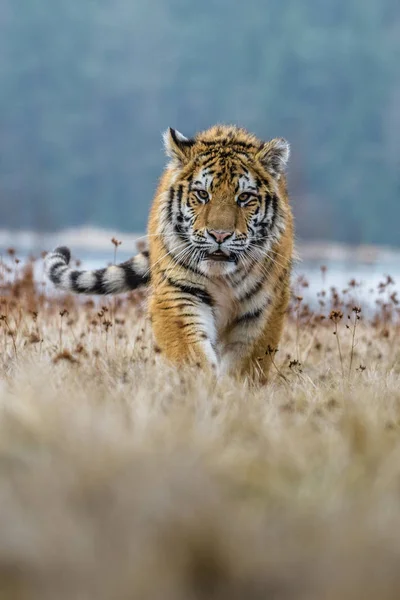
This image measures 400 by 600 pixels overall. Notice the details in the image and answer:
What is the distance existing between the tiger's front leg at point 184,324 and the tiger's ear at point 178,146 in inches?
31.6

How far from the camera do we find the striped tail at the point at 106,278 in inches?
240

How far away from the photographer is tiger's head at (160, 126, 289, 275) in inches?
197

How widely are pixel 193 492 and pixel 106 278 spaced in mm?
3798

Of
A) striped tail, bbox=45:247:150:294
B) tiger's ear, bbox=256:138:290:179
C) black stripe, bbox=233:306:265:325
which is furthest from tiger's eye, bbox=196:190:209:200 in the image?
striped tail, bbox=45:247:150:294

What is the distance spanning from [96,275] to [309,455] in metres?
3.36

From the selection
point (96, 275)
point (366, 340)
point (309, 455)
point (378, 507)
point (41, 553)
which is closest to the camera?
point (41, 553)

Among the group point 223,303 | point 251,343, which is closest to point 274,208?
point 223,303

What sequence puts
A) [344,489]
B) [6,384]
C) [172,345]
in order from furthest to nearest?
[172,345] < [6,384] < [344,489]

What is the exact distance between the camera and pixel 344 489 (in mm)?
2770

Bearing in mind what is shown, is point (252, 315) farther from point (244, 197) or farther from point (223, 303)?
point (244, 197)

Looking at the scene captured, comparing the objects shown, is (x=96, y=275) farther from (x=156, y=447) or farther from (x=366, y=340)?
(x=156, y=447)

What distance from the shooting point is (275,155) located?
5375 millimetres

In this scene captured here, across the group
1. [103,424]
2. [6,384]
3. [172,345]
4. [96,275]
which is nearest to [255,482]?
[103,424]

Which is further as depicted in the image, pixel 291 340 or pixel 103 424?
pixel 291 340
